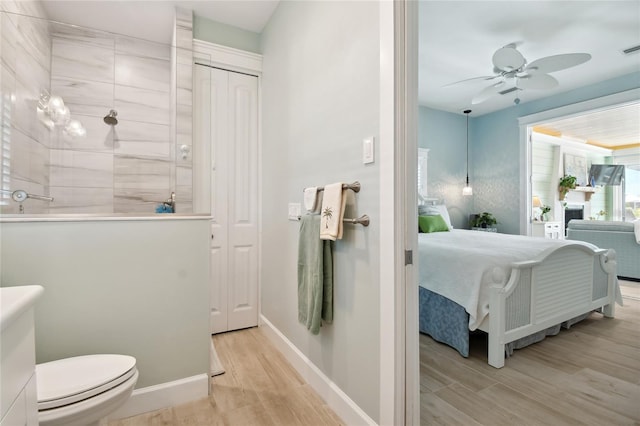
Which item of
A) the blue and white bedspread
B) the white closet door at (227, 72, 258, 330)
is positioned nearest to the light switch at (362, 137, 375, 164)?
the blue and white bedspread

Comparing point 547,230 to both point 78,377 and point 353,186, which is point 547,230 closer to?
point 353,186

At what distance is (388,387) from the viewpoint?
1303 millimetres

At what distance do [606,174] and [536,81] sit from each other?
5.55 meters

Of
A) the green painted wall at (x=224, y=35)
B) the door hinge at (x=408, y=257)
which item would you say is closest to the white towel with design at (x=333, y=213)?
the door hinge at (x=408, y=257)

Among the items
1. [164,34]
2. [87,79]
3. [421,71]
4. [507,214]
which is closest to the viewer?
[87,79]

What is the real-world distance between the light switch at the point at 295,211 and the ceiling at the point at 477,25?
1616 mm

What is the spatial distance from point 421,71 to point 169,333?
3894 mm

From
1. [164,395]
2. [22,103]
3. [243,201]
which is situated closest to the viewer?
[164,395]

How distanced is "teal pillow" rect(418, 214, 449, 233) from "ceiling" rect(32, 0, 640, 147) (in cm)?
185

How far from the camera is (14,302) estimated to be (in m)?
0.66

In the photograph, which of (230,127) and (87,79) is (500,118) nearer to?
(230,127)

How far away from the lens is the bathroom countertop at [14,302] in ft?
1.95

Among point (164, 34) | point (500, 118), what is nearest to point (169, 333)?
point (164, 34)

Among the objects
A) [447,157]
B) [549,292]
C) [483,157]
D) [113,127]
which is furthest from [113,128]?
[483,157]
